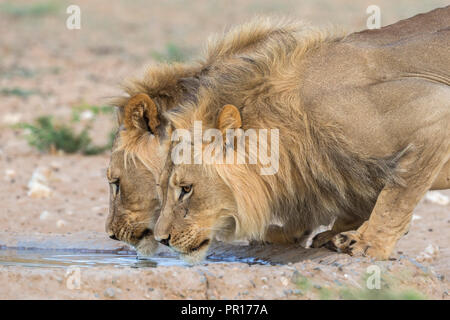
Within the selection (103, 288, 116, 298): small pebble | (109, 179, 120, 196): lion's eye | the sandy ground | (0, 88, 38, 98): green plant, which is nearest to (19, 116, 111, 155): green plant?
the sandy ground

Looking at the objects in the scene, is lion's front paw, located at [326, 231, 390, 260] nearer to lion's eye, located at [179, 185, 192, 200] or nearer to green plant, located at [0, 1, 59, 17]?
lion's eye, located at [179, 185, 192, 200]

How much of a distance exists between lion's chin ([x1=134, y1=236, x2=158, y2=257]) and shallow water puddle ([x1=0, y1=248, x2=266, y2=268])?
0.07 meters

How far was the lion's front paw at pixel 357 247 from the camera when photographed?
4660 mm

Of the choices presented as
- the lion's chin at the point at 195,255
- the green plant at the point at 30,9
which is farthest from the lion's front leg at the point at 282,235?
the green plant at the point at 30,9

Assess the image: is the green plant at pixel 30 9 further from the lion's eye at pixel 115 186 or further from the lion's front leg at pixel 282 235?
the lion's front leg at pixel 282 235

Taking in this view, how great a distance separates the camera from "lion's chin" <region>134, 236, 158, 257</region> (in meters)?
5.48

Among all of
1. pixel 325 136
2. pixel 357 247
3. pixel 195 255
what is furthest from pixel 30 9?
pixel 357 247

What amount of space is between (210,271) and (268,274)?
0.91 feet

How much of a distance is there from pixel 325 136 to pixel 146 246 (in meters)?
1.45

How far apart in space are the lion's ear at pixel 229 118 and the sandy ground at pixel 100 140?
759 millimetres

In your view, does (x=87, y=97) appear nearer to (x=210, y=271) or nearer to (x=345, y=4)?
(x=210, y=271)

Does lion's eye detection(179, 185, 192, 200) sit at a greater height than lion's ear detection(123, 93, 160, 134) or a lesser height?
lesser

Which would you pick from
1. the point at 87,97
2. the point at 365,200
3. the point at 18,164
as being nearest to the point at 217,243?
the point at 365,200

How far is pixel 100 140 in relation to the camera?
32.3ft
